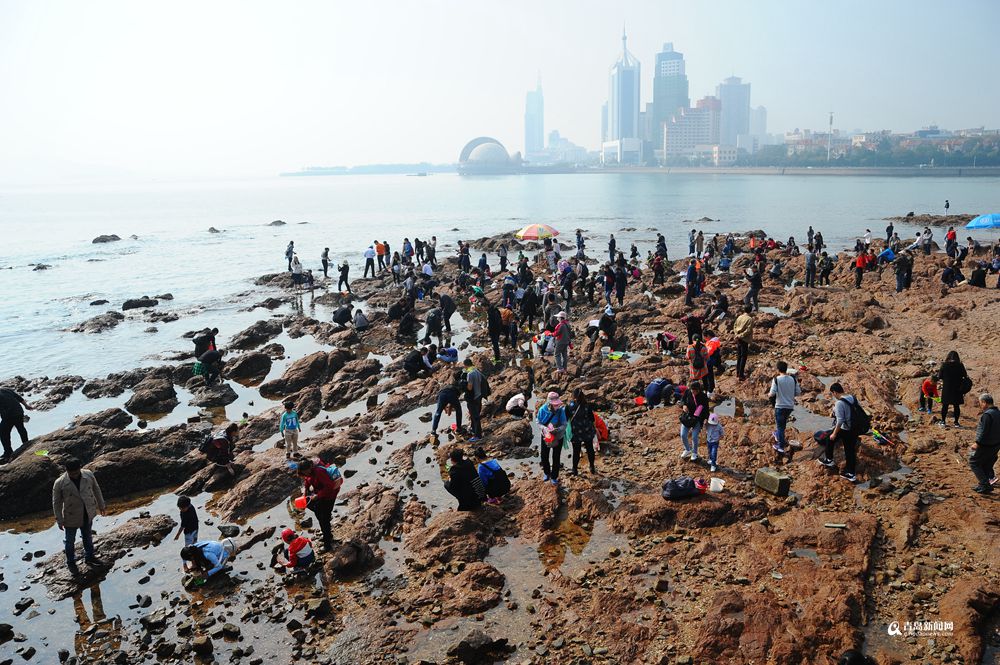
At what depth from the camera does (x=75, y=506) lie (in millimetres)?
9523

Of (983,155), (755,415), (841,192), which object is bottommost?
(755,415)

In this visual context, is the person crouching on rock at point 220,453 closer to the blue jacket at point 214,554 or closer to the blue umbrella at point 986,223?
the blue jacket at point 214,554

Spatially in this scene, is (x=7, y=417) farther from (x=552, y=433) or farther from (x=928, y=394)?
(x=928, y=394)

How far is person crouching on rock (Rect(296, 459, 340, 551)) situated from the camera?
945cm

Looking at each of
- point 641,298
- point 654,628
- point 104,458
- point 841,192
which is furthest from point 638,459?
point 841,192

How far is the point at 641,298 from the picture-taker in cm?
2612

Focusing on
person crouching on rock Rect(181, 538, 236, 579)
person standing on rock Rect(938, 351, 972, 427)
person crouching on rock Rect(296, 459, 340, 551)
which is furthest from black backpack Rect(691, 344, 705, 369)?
person crouching on rock Rect(181, 538, 236, 579)

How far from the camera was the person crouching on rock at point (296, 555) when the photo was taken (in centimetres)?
901

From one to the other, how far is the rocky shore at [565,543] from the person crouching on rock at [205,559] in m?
0.24

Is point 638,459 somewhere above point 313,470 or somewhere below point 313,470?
below

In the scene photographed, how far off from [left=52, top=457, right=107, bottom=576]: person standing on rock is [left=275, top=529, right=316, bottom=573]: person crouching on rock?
2.96 m

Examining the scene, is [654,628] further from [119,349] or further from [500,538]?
[119,349]

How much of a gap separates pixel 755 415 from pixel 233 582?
10.3 meters

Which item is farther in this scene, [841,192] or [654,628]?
[841,192]
